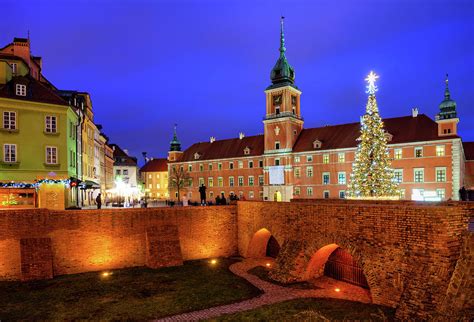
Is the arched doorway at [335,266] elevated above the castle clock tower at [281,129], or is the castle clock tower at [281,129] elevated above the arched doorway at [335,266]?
the castle clock tower at [281,129]

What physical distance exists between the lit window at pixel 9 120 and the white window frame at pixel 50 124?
2.06 meters

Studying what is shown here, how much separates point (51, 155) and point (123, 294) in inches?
610

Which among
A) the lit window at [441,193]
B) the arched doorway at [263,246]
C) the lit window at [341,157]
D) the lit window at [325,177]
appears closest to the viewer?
the arched doorway at [263,246]

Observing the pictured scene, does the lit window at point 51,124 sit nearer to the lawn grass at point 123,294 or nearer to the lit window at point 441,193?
the lawn grass at point 123,294

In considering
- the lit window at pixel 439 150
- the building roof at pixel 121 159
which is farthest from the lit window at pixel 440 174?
the building roof at pixel 121 159

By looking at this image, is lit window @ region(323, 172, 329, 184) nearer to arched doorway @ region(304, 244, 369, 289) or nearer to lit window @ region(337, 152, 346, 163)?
lit window @ region(337, 152, 346, 163)

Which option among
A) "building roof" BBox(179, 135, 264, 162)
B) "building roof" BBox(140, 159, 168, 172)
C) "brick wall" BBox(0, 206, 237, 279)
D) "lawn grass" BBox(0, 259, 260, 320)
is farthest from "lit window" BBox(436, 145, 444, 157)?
"building roof" BBox(140, 159, 168, 172)

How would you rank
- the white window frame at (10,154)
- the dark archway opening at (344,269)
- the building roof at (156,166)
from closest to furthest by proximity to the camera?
the dark archway opening at (344,269) < the white window frame at (10,154) < the building roof at (156,166)

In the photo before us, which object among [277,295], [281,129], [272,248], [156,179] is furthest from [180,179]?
[277,295]

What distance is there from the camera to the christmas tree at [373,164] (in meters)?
25.7

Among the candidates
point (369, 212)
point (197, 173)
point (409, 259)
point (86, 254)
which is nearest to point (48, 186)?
point (86, 254)

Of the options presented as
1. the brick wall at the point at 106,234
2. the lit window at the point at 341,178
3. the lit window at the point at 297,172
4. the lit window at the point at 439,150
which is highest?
the lit window at the point at 439,150

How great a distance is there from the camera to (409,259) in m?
12.7

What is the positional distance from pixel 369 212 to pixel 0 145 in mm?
25008
